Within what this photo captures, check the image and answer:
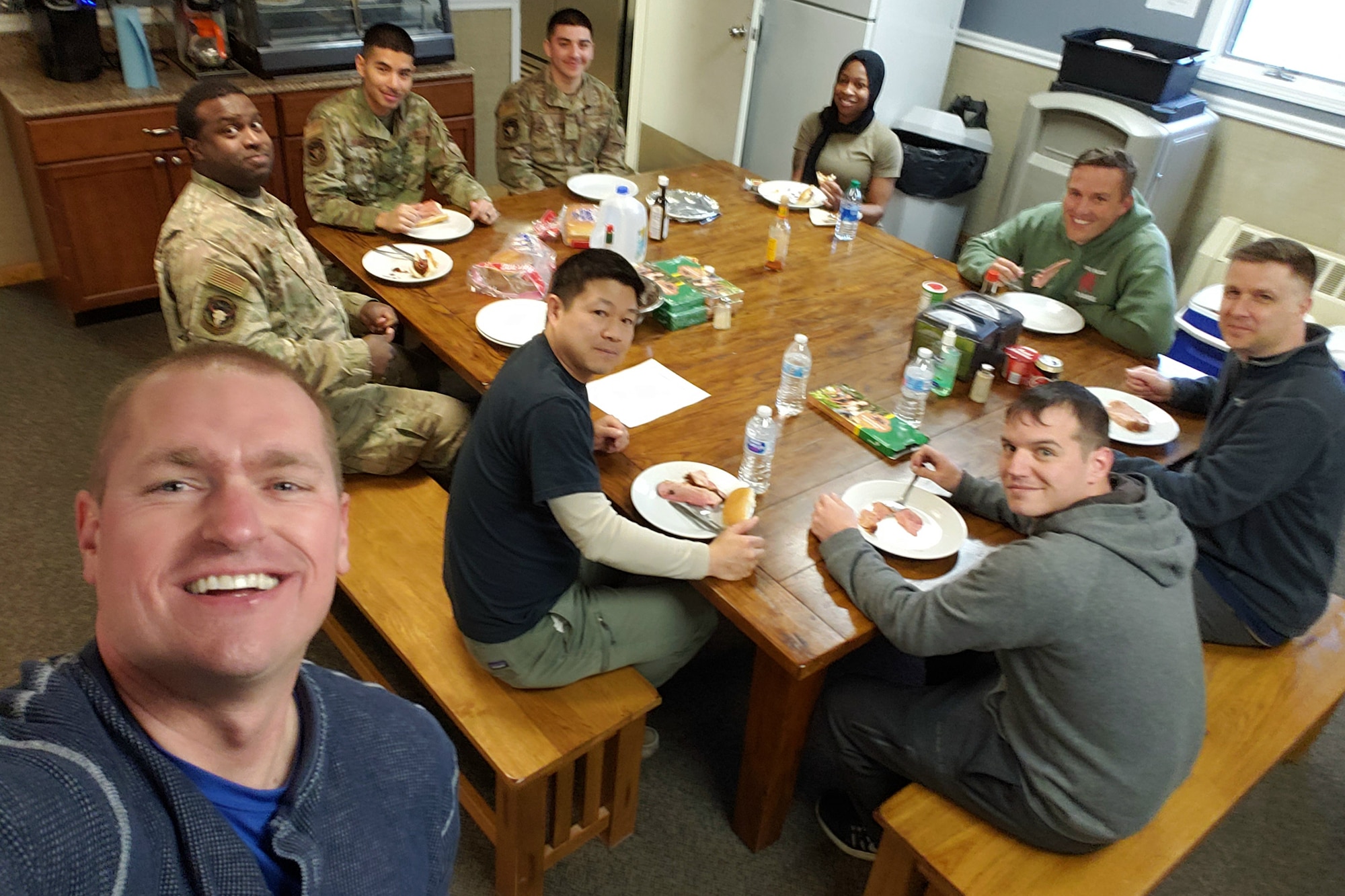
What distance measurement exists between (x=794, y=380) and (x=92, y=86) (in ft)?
9.78

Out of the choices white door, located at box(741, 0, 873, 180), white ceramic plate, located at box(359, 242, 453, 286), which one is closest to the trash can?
white door, located at box(741, 0, 873, 180)

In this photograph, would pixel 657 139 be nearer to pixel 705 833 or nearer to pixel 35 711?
pixel 705 833

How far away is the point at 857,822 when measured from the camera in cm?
203

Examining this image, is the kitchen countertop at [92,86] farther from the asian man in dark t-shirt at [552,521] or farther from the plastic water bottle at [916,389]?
the plastic water bottle at [916,389]

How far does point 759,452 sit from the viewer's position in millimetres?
1874

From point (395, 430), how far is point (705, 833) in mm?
1215

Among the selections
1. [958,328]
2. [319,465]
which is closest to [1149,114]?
[958,328]

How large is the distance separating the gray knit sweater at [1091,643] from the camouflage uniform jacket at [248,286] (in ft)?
4.87

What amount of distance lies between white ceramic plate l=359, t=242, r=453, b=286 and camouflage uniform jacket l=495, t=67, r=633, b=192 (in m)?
0.95

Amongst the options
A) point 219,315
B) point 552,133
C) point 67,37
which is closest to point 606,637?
point 219,315

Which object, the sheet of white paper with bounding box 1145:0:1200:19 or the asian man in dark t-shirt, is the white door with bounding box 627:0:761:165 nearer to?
the sheet of white paper with bounding box 1145:0:1200:19

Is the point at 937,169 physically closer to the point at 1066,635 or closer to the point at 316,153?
the point at 316,153

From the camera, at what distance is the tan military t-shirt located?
359 cm

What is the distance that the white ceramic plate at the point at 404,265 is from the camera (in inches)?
99.6
